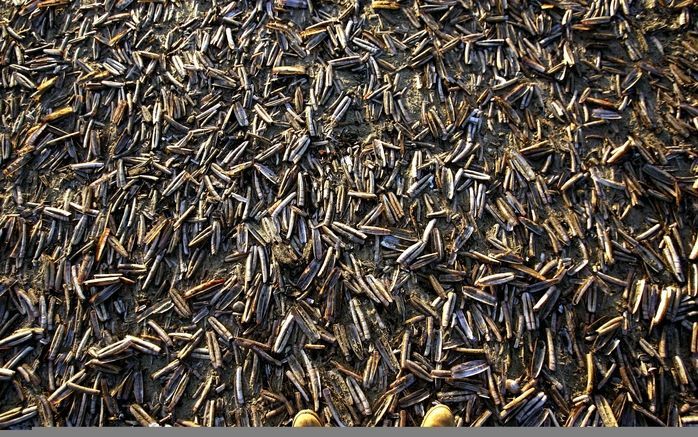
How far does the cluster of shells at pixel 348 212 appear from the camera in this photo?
2133 mm

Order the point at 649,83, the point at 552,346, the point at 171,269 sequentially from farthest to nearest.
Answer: the point at 649,83
the point at 171,269
the point at 552,346

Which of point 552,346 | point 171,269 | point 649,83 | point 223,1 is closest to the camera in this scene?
point 552,346

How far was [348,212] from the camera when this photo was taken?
2.33 meters

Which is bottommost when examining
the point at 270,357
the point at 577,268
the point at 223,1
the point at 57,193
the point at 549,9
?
Answer: the point at 270,357

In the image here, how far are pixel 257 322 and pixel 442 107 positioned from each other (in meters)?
1.28

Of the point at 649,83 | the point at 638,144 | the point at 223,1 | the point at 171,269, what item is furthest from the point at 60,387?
the point at 649,83

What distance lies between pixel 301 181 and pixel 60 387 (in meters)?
1.31

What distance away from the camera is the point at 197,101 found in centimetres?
254

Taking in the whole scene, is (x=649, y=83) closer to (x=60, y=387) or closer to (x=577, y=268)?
(x=577, y=268)

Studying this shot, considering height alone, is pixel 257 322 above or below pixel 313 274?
below

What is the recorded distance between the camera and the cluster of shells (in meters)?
2.13

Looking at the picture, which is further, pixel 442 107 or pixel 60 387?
pixel 442 107

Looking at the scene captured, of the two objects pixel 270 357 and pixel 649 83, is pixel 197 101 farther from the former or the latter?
pixel 649 83

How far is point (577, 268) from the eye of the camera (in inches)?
87.4
